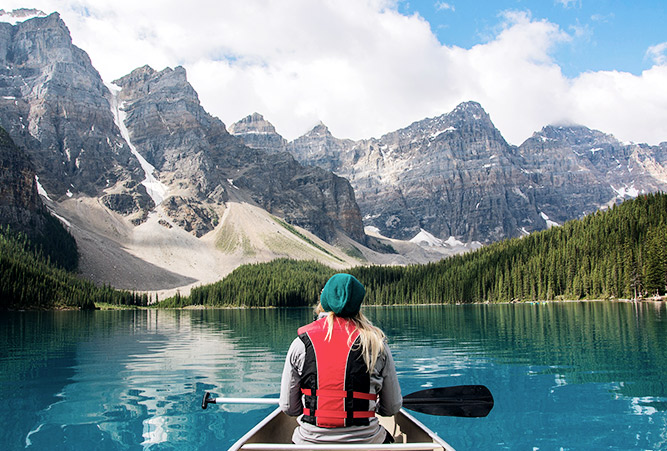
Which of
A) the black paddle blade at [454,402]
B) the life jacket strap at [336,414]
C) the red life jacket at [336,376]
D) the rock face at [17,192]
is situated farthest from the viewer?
the rock face at [17,192]

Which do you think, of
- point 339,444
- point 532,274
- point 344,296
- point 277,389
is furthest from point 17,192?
point 339,444

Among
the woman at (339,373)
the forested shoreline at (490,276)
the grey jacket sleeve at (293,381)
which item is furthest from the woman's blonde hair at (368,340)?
the forested shoreline at (490,276)

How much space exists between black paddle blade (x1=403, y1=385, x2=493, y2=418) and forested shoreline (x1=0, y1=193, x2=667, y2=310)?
3576 inches

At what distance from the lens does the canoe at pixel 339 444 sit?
7328 mm

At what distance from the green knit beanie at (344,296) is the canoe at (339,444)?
192cm

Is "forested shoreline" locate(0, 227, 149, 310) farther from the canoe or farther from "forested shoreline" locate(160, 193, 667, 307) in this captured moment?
the canoe

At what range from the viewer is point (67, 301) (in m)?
123

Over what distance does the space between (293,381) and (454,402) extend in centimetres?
445

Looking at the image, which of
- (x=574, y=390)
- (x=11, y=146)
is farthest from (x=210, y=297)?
(x=574, y=390)

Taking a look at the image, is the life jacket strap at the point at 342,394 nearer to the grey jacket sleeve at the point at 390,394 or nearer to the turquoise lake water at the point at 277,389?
the grey jacket sleeve at the point at 390,394

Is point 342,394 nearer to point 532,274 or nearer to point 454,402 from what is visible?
point 454,402

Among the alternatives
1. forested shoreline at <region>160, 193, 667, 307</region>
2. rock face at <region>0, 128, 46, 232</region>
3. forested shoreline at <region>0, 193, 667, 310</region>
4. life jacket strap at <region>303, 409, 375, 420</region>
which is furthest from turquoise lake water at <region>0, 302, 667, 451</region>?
rock face at <region>0, 128, 46, 232</region>

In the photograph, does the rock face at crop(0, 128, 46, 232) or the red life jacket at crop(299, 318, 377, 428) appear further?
the rock face at crop(0, 128, 46, 232)

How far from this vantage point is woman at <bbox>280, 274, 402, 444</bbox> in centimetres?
718
